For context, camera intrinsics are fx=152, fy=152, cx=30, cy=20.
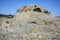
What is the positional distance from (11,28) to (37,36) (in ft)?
7.73

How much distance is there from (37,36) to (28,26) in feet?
6.44

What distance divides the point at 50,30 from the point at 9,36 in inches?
112

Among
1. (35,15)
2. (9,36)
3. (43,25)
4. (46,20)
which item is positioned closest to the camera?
(9,36)

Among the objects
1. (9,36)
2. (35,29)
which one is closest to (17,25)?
(35,29)

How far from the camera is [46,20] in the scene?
38.5 feet

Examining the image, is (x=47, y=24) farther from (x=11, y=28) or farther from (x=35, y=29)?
(x=11, y=28)

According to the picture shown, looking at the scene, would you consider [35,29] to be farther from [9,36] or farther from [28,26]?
[9,36]

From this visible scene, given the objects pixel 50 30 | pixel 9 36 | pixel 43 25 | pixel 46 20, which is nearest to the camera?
pixel 9 36

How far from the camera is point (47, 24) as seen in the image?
1099 cm

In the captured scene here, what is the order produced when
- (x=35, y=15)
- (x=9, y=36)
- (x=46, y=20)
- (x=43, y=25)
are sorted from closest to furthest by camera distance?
(x=9, y=36), (x=43, y=25), (x=46, y=20), (x=35, y=15)

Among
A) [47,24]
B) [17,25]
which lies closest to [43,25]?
[47,24]

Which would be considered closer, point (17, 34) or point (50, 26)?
point (17, 34)

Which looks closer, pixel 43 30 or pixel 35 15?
pixel 43 30

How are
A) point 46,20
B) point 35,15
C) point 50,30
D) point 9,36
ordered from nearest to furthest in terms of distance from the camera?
point 9,36 < point 50,30 < point 46,20 < point 35,15
